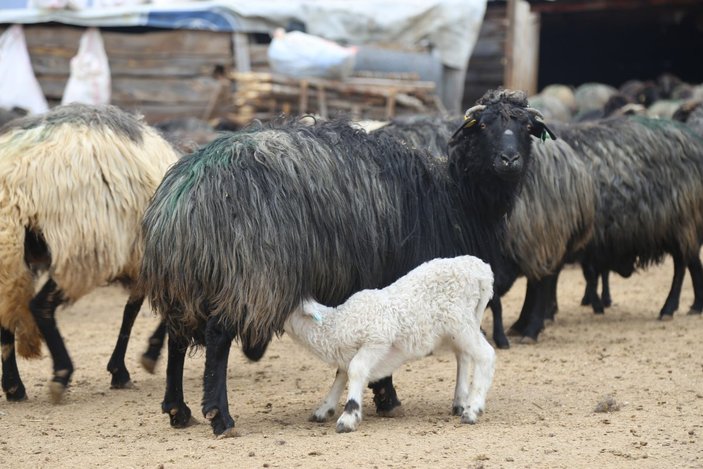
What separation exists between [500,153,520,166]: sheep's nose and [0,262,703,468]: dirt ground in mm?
1446

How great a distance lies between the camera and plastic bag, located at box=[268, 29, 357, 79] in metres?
14.4

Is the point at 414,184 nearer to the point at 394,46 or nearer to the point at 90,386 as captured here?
the point at 90,386

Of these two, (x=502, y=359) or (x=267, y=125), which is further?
→ (x=502, y=359)


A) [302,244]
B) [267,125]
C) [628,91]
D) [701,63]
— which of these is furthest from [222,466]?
[701,63]

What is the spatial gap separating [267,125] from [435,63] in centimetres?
1062

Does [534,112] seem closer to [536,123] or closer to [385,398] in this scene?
[536,123]

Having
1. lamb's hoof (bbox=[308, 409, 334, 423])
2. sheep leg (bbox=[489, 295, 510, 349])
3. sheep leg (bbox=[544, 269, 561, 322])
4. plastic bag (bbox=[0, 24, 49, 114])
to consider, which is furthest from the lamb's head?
plastic bag (bbox=[0, 24, 49, 114])

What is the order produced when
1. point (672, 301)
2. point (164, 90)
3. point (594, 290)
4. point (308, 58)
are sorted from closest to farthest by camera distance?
point (672, 301), point (594, 290), point (308, 58), point (164, 90)

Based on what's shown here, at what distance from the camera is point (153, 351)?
23.1ft

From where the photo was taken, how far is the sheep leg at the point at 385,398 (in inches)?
235

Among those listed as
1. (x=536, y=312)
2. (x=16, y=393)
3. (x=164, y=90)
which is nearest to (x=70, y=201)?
(x=16, y=393)

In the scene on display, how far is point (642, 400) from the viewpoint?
6.22m

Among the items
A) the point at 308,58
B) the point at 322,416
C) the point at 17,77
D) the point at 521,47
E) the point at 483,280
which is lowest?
the point at 322,416

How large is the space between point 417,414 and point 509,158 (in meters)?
1.65
